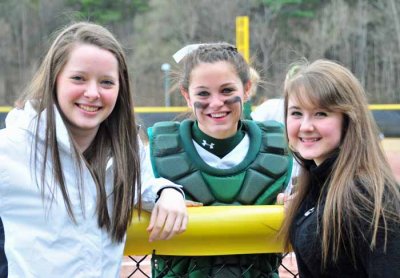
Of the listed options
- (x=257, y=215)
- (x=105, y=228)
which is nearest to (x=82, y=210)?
(x=105, y=228)

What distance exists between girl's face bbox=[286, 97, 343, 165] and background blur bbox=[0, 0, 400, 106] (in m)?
31.4

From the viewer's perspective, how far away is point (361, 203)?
5.81 feet

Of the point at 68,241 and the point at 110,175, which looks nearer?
the point at 68,241

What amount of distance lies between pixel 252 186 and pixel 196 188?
0.23 m

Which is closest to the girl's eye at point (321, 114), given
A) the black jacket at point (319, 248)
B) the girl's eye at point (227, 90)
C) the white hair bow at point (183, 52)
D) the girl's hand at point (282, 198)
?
the black jacket at point (319, 248)

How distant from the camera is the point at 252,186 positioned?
2428 millimetres

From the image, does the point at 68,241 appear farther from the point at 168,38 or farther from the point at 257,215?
the point at 168,38

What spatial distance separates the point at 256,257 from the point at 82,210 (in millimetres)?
716

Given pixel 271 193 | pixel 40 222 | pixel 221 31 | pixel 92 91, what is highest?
pixel 221 31

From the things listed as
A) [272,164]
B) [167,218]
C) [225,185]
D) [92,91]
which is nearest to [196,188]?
[225,185]

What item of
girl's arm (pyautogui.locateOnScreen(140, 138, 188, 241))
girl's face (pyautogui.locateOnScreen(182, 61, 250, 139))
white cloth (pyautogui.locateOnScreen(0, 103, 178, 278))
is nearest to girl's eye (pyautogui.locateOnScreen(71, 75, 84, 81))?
white cloth (pyautogui.locateOnScreen(0, 103, 178, 278))

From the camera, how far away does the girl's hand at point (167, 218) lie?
195 centimetres

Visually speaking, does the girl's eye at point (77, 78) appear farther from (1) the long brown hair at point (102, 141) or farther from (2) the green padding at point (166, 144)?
(2) the green padding at point (166, 144)

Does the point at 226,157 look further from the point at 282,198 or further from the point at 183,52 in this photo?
the point at 183,52
